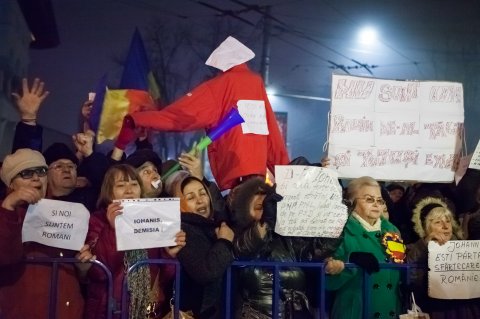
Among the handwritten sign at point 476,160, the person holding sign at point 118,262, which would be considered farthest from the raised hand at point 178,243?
the handwritten sign at point 476,160

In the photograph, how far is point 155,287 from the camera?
2998 mm

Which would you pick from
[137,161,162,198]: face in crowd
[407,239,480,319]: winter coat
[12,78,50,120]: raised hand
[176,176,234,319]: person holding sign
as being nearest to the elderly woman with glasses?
[407,239,480,319]: winter coat

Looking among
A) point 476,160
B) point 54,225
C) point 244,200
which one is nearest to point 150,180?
point 244,200

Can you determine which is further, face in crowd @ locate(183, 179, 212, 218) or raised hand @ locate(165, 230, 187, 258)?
face in crowd @ locate(183, 179, 212, 218)

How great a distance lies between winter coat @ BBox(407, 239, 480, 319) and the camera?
10.7 feet

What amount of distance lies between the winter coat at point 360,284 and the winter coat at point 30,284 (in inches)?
53.7

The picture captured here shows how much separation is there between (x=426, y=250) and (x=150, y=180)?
1637 millimetres

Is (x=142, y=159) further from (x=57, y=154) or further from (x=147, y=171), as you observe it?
(x=57, y=154)

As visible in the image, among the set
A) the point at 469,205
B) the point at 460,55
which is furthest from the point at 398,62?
the point at 469,205

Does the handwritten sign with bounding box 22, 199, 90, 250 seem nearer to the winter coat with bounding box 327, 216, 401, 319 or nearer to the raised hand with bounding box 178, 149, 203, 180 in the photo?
the raised hand with bounding box 178, 149, 203, 180

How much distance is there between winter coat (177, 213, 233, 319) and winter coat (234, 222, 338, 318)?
12cm

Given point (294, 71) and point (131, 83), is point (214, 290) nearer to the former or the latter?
point (131, 83)

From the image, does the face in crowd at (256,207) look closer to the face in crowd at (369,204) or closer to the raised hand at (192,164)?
the raised hand at (192,164)

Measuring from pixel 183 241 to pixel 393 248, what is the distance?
1.24m
